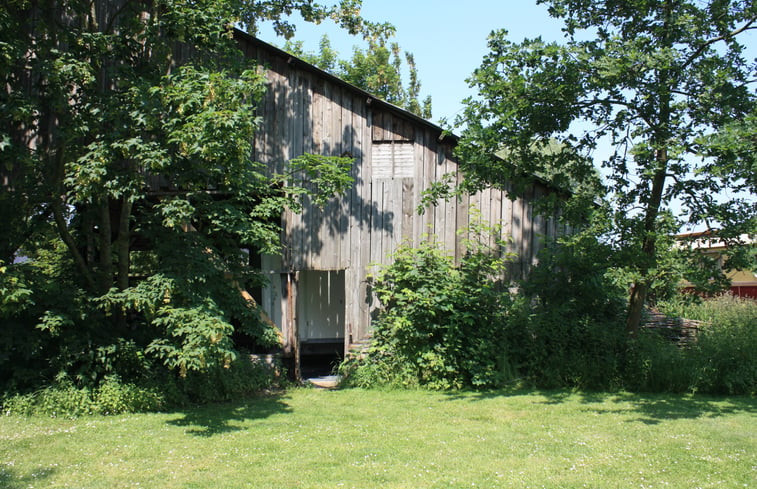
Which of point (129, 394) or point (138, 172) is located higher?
point (138, 172)

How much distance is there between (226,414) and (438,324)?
3.46 meters

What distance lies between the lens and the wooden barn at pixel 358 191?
33.6 feet

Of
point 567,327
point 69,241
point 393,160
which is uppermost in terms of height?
point 393,160

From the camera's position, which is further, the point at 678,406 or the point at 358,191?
the point at 358,191

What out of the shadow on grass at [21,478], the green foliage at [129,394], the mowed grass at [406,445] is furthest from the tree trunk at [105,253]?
the shadow on grass at [21,478]

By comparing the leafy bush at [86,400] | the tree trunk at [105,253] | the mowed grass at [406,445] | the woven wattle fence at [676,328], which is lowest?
the mowed grass at [406,445]

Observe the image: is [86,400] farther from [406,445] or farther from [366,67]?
[366,67]

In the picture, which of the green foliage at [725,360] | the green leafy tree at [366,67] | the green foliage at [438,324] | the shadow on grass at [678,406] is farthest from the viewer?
the green leafy tree at [366,67]

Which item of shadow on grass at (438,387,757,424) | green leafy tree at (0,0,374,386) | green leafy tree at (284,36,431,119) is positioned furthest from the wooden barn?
green leafy tree at (284,36,431,119)

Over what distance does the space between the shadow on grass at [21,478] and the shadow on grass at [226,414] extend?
5.48 feet

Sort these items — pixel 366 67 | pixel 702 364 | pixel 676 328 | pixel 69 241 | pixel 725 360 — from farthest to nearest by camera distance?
pixel 366 67
pixel 676 328
pixel 702 364
pixel 725 360
pixel 69 241

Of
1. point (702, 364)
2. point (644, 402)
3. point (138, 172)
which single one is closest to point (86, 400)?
point (138, 172)

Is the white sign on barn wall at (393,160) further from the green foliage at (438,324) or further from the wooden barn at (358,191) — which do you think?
the green foliage at (438,324)

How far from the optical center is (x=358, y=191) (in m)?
10.3
